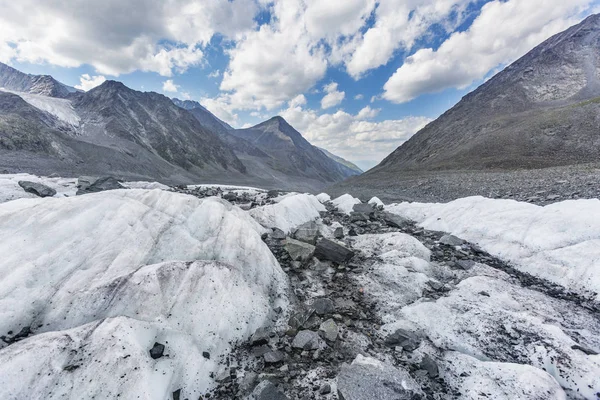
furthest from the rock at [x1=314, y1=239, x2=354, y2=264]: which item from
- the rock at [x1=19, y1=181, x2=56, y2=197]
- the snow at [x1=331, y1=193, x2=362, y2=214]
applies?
the rock at [x1=19, y1=181, x2=56, y2=197]

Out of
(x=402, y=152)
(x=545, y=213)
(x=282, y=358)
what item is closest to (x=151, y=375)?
(x=282, y=358)

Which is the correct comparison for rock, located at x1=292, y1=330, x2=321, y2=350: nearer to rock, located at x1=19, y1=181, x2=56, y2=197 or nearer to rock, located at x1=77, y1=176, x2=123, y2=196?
rock, located at x1=19, y1=181, x2=56, y2=197

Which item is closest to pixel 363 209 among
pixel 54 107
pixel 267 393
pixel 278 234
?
pixel 278 234

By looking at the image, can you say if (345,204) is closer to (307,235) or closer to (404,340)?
(307,235)

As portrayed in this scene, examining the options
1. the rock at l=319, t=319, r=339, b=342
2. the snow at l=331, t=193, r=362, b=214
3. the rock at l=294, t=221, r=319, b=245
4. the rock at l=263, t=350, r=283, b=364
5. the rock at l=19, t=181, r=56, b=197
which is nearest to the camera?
the rock at l=263, t=350, r=283, b=364

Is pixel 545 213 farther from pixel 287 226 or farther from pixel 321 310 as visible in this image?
pixel 287 226

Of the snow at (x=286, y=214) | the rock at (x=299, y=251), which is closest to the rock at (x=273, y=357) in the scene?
the rock at (x=299, y=251)
